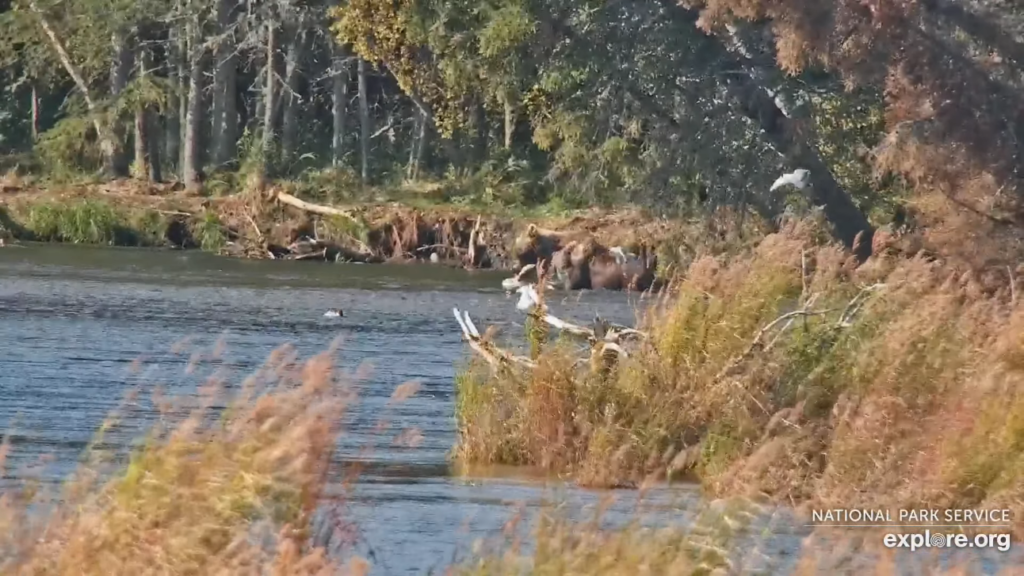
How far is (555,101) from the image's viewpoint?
33.3m

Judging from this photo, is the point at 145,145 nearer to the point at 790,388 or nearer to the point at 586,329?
the point at 586,329

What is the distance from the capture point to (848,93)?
27.9 m

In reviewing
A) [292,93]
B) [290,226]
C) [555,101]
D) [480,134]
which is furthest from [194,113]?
[555,101]

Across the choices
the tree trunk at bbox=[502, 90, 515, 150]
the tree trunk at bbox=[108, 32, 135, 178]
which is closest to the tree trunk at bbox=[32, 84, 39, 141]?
the tree trunk at bbox=[108, 32, 135, 178]

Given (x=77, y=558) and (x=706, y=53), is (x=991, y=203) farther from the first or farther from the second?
(x=77, y=558)

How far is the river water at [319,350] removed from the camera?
34.0ft

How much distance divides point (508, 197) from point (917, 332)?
2667 cm

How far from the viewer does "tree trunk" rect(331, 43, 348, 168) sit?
134ft

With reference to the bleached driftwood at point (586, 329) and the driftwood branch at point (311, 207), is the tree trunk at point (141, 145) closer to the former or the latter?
the driftwood branch at point (311, 207)

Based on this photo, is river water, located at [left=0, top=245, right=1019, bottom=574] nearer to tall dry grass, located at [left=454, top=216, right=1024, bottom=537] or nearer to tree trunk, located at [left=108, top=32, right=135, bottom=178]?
tall dry grass, located at [left=454, top=216, right=1024, bottom=537]

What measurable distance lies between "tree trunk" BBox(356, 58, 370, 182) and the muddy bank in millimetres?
3093

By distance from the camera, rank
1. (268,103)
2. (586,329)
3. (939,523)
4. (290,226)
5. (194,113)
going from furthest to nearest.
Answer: (268,103), (194,113), (290,226), (586,329), (939,523)

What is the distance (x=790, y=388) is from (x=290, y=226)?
24.6m

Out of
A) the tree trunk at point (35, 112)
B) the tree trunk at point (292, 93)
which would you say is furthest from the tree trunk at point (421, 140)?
the tree trunk at point (35, 112)
